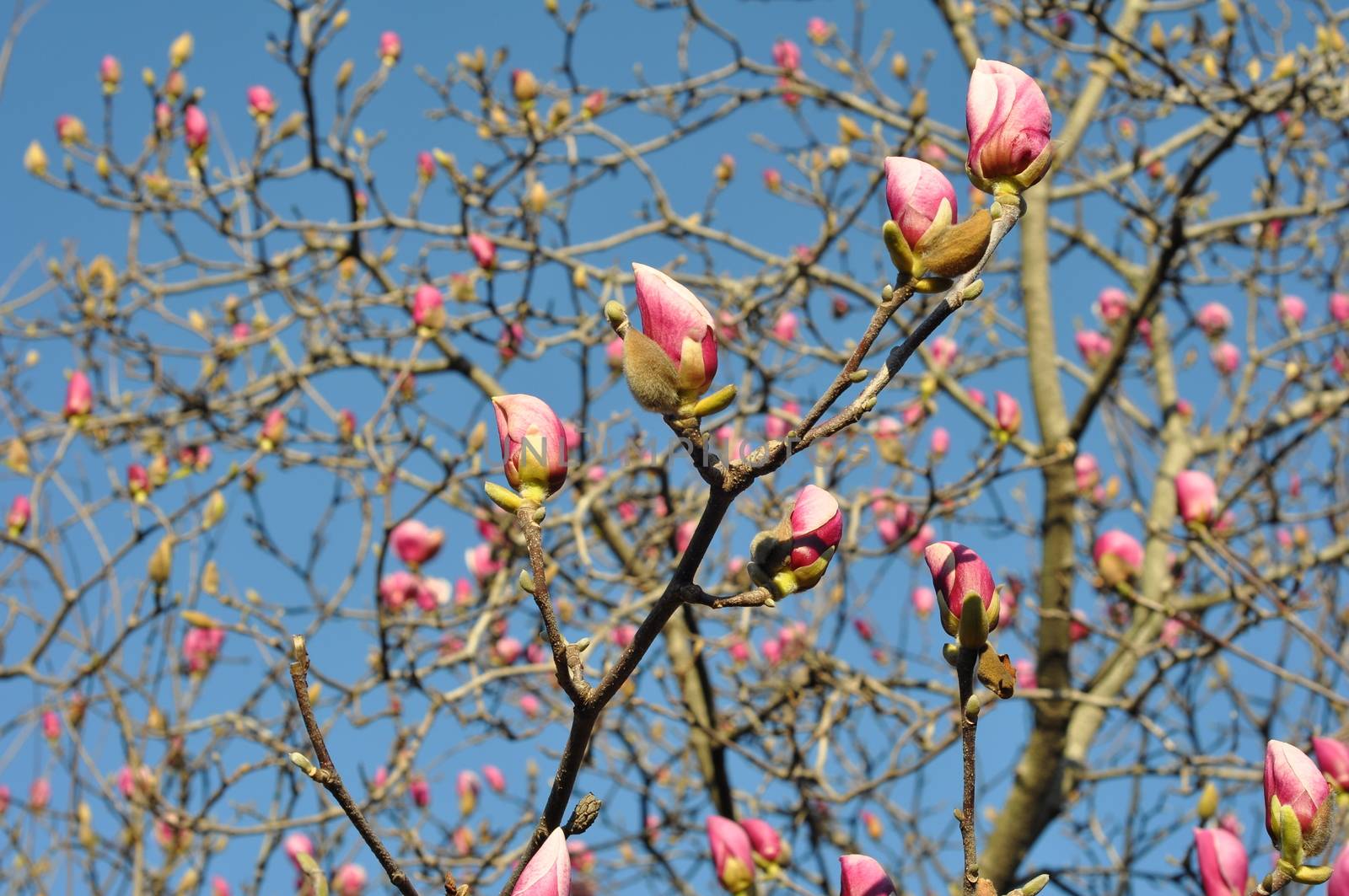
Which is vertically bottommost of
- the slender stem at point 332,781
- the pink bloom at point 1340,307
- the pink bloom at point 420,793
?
the slender stem at point 332,781

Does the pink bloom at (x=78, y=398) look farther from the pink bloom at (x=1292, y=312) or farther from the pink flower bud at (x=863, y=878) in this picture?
the pink bloom at (x=1292, y=312)

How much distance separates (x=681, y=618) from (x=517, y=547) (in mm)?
506

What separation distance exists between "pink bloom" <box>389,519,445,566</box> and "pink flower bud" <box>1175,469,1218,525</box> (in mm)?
1873

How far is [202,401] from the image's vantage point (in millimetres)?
3705

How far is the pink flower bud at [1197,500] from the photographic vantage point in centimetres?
255

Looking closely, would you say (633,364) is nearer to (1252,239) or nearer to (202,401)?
(202,401)

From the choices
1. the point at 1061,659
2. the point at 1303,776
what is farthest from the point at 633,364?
the point at 1061,659

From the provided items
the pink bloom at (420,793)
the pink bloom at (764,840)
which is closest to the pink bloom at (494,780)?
the pink bloom at (420,793)

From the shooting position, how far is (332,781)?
0.92m

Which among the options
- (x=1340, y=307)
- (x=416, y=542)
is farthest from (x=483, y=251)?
(x=1340, y=307)

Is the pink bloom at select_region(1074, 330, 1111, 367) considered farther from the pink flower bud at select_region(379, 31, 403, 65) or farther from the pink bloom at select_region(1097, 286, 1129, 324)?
the pink flower bud at select_region(379, 31, 403, 65)

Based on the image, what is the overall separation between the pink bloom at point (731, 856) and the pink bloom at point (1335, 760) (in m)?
0.77

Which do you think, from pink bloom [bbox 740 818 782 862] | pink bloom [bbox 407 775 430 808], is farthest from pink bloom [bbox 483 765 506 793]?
pink bloom [bbox 740 818 782 862]

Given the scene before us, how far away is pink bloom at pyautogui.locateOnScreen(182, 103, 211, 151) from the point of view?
3.46 m
